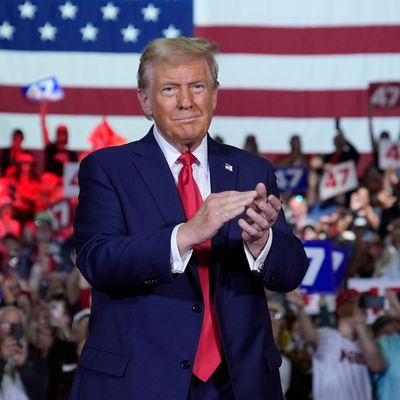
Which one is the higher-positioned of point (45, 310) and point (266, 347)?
point (266, 347)

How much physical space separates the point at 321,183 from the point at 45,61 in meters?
4.16

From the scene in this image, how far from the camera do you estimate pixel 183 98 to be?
3273 mm

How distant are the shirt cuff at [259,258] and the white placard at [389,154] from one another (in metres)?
10.4

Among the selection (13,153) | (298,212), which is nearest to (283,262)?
(298,212)

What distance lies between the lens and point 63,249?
11.7 meters

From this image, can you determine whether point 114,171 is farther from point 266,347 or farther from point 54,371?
point 54,371

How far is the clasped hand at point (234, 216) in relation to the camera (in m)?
3.05


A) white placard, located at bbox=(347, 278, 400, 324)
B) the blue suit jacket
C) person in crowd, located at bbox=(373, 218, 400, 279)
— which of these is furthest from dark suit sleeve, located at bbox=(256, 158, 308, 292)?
person in crowd, located at bbox=(373, 218, 400, 279)

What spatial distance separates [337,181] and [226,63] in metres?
3.33

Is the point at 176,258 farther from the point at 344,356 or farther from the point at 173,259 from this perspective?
the point at 344,356

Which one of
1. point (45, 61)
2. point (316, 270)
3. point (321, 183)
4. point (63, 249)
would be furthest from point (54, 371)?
point (45, 61)

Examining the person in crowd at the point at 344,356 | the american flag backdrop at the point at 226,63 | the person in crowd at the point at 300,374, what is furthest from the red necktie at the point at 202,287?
the american flag backdrop at the point at 226,63

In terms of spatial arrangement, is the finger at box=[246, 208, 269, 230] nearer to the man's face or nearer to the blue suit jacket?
the blue suit jacket

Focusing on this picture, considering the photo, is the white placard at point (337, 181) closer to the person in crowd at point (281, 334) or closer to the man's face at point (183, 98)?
the person in crowd at point (281, 334)
